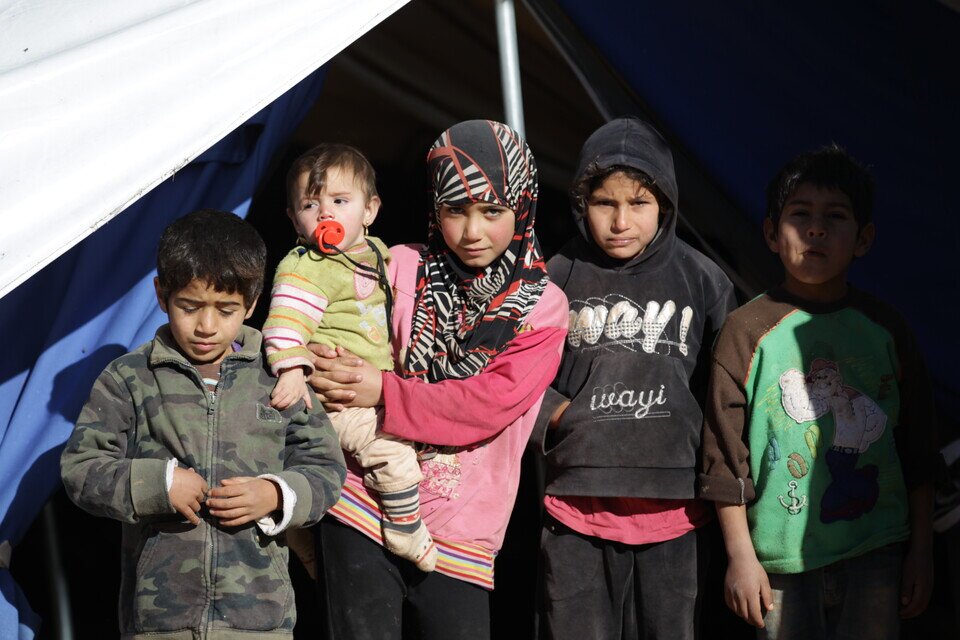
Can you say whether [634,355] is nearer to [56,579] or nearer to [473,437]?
[473,437]

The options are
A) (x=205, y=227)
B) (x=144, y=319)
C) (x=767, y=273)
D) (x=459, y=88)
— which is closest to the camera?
(x=205, y=227)

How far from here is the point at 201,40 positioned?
2328mm

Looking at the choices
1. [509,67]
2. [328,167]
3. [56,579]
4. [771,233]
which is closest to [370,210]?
[328,167]

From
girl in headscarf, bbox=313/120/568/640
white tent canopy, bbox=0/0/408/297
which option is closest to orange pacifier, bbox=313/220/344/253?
girl in headscarf, bbox=313/120/568/640

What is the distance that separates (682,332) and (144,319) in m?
1.31

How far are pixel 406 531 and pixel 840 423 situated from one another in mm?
954

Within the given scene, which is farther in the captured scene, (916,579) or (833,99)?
(833,99)

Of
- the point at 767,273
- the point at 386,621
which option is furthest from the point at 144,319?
the point at 767,273

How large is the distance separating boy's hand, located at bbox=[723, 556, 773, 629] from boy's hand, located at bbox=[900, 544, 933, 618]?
28 centimetres

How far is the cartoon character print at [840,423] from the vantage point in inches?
92.2

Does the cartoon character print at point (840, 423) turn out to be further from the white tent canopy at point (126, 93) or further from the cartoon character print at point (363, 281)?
the white tent canopy at point (126, 93)

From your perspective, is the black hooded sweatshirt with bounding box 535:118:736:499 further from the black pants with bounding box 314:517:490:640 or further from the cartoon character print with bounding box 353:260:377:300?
the cartoon character print with bounding box 353:260:377:300

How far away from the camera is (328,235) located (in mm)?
2436

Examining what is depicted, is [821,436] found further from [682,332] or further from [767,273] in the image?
[767,273]
